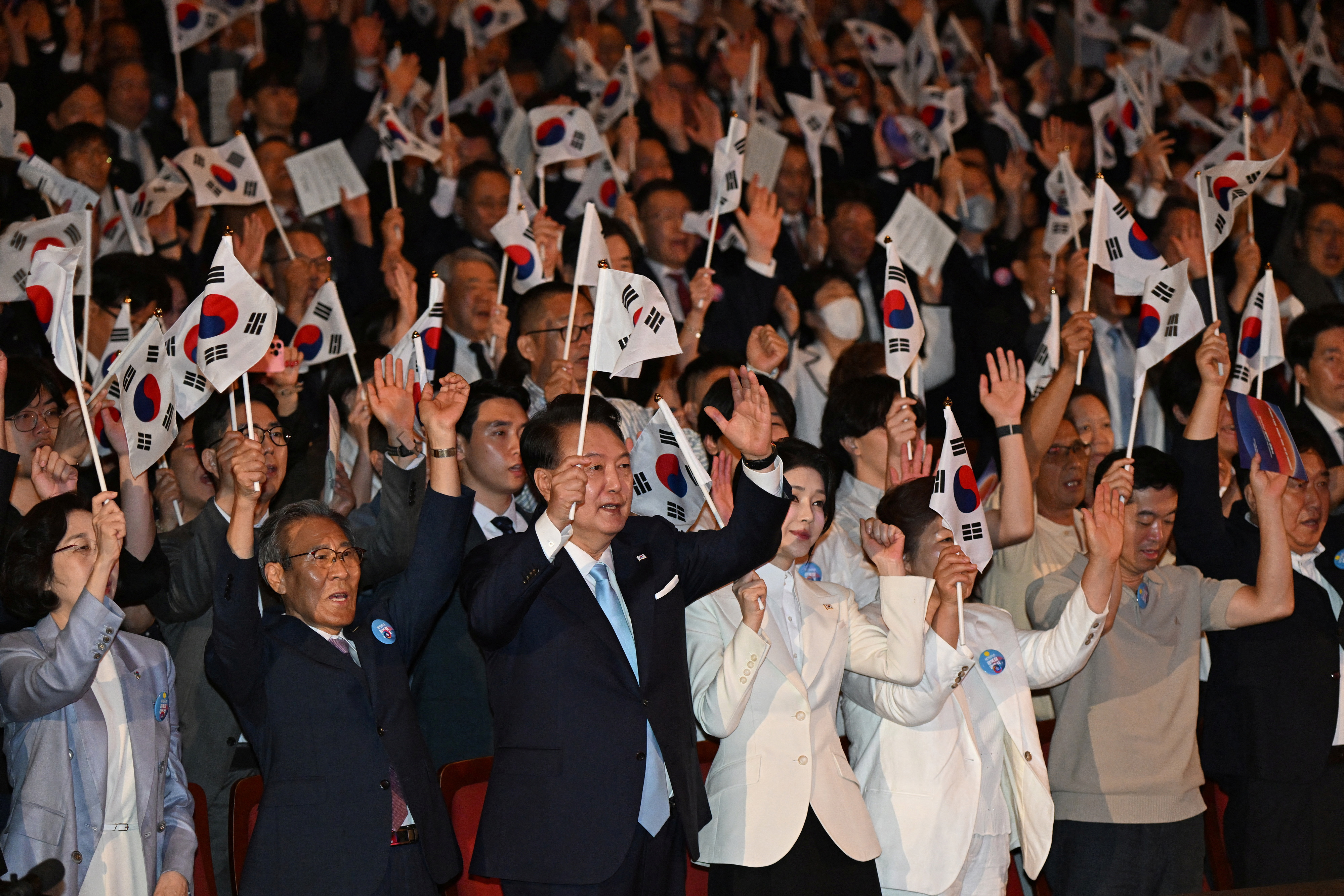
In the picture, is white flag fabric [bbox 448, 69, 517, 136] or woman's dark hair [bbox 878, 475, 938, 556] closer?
woman's dark hair [bbox 878, 475, 938, 556]

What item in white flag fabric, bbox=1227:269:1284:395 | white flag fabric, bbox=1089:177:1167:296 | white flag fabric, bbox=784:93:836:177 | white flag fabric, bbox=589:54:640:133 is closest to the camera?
white flag fabric, bbox=1227:269:1284:395

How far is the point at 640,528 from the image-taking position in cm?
381

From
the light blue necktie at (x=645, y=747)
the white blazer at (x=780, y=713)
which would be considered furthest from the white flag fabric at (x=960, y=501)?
the light blue necktie at (x=645, y=747)

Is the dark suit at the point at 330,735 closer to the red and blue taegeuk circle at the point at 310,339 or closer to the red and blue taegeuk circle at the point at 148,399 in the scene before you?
the red and blue taegeuk circle at the point at 148,399

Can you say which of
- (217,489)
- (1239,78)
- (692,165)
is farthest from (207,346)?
(1239,78)

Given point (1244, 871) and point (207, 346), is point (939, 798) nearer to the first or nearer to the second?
point (1244, 871)

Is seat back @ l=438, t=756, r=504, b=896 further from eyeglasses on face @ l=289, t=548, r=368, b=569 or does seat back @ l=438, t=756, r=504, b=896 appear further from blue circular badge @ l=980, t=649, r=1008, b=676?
blue circular badge @ l=980, t=649, r=1008, b=676

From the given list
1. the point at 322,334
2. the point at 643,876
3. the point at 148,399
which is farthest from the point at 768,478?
the point at 322,334

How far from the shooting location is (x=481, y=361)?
593 cm

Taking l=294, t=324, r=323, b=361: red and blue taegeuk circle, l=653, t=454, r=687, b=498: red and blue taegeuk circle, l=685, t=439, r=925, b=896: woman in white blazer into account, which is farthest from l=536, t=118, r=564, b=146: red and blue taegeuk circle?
l=685, t=439, r=925, b=896: woman in white blazer

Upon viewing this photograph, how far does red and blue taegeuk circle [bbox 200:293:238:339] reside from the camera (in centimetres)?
411

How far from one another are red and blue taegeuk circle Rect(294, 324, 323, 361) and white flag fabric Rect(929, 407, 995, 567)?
96.1 inches

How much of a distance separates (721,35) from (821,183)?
2.31m

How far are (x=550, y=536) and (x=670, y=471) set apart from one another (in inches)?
43.0
